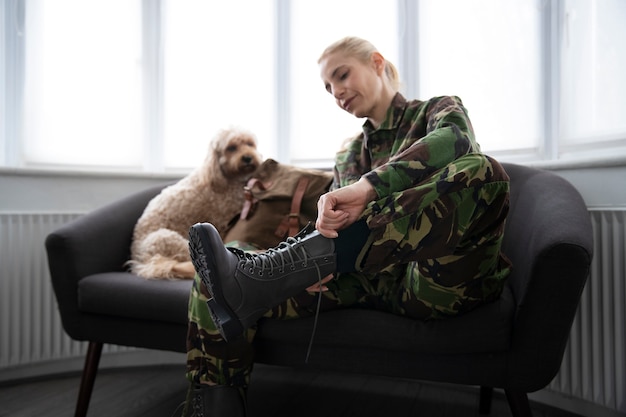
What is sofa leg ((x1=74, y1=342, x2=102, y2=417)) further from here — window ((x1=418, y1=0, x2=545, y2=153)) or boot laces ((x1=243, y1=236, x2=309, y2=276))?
window ((x1=418, y1=0, x2=545, y2=153))

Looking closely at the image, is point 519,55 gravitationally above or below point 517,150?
above

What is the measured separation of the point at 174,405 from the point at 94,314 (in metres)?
0.50

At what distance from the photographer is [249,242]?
1798 millimetres

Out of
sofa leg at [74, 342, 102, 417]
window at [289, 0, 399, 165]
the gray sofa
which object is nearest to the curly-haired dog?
the gray sofa

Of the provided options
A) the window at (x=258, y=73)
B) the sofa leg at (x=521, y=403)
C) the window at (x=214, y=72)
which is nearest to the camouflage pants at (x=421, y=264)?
the sofa leg at (x=521, y=403)

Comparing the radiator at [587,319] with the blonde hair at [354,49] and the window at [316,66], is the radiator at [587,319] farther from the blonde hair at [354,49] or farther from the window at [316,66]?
the window at [316,66]

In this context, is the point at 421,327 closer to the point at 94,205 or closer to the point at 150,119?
the point at 94,205

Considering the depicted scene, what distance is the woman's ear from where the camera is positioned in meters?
1.59

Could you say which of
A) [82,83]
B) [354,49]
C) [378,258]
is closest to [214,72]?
[82,83]

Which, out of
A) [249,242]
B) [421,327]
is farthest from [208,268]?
[249,242]

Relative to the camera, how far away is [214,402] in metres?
→ 1.18

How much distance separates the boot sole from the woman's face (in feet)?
2.59

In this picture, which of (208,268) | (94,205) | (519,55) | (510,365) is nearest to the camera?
(208,268)

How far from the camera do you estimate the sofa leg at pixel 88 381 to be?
1574 millimetres
